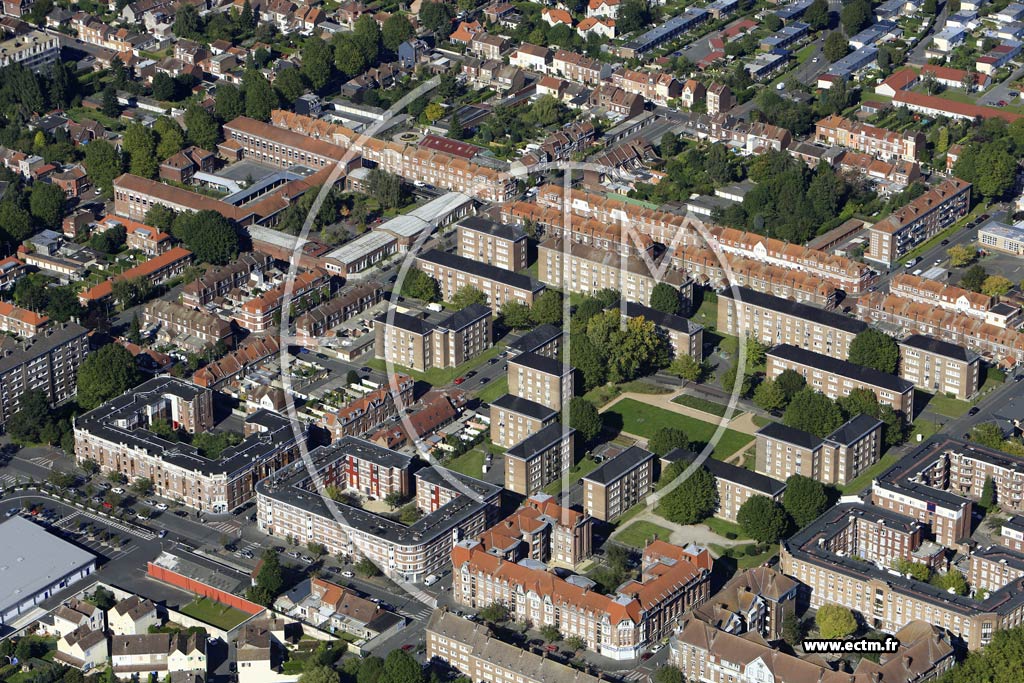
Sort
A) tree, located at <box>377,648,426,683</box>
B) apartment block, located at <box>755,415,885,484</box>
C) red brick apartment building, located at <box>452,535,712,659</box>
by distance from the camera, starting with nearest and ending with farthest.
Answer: tree, located at <box>377,648,426,683</box> < red brick apartment building, located at <box>452,535,712,659</box> < apartment block, located at <box>755,415,885,484</box>

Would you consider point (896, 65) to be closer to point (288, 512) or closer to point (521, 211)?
point (521, 211)

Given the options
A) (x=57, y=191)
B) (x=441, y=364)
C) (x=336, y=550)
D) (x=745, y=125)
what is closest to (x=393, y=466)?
(x=336, y=550)

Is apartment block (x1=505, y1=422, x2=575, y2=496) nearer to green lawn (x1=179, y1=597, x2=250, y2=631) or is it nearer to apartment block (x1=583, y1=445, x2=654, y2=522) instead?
apartment block (x1=583, y1=445, x2=654, y2=522)

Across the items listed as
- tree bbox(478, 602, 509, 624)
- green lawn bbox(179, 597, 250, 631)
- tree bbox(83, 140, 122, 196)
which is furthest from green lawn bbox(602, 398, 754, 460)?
tree bbox(83, 140, 122, 196)

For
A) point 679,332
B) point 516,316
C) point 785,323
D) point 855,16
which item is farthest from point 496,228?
point 855,16

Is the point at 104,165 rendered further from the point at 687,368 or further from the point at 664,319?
the point at 687,368

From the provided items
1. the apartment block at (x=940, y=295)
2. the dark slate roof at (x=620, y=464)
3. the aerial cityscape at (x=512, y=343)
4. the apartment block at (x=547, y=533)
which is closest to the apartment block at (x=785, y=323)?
the aerial cityscape at (x=512, y=343)
